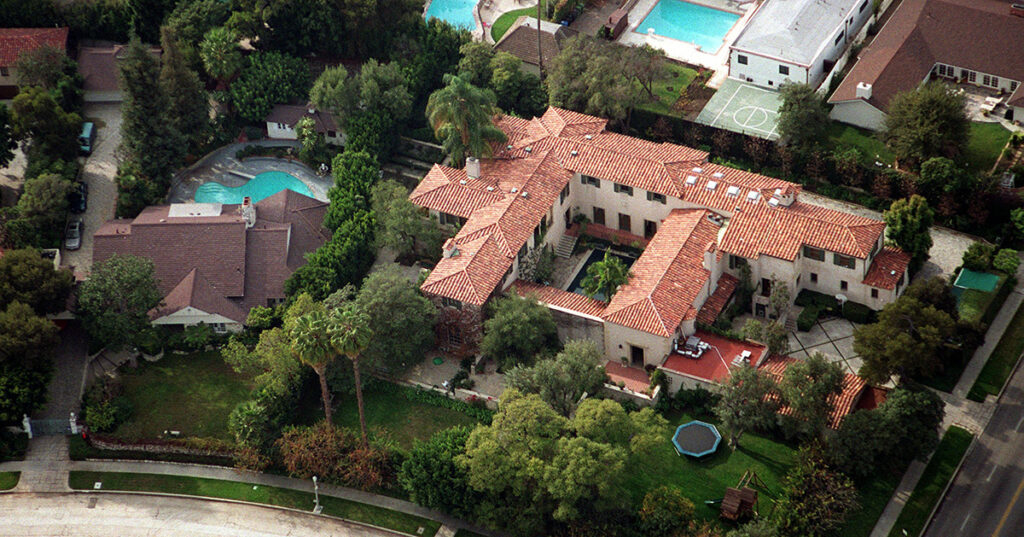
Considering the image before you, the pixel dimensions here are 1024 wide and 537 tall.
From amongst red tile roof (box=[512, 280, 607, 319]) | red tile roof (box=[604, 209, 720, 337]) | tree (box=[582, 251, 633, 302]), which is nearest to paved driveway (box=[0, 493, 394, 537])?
red tile roof (box=[512, 280, 607, 319])

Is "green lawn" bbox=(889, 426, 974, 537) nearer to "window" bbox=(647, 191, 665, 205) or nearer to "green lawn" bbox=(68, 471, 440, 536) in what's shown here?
"window" bbox=(647, 191, 665, 205)

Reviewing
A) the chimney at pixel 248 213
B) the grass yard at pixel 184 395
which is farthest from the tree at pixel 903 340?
the chimney at pixel 248 213

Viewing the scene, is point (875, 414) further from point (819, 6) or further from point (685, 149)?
point (819, 6)

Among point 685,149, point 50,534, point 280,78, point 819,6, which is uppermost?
point 819,6

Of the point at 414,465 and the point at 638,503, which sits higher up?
the point at 638,503

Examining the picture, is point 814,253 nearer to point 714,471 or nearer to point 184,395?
point 714,471

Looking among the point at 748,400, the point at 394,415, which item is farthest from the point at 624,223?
the point at 394,415

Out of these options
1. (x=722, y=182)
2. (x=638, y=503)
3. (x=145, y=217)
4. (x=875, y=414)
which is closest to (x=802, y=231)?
(x=722, y=182)
